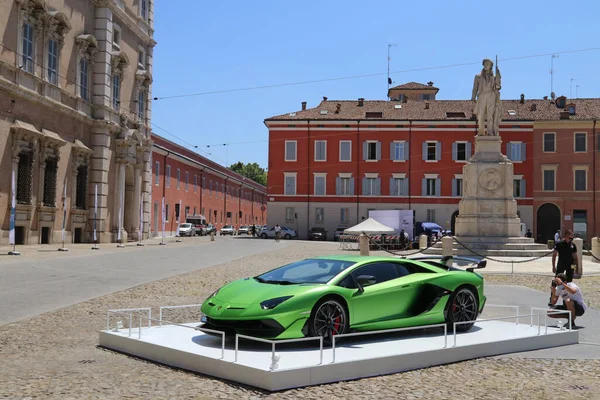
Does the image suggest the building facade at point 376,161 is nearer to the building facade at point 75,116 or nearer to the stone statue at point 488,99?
the building facade at point 75,116

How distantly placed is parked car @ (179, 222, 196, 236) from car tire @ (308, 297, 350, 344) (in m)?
57.1

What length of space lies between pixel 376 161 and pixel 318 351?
5895 centimetres

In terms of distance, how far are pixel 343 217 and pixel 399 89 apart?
19617 millimetres

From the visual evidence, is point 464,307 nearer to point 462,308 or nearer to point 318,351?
point 462,308

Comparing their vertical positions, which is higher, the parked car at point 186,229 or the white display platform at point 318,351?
the parked car at point 186,229

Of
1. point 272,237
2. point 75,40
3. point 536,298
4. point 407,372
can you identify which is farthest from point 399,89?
point 407,372

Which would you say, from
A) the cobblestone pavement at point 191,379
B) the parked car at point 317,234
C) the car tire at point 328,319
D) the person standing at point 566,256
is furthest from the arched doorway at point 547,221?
the car tire at point 328,319

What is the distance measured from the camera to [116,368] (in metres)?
7.46

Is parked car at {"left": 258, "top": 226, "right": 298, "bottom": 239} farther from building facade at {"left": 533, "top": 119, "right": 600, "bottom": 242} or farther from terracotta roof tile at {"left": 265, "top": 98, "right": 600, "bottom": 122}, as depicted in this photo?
building facade at {"left": 533, "top": 119, "right": 600, "bottom": 242}

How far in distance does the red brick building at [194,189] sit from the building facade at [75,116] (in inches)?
446

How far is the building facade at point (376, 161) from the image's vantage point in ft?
214

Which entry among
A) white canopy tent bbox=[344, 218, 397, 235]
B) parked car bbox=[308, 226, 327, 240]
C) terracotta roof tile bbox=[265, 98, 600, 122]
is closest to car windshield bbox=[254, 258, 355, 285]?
white canopy tent bbox=[344, 218, 397, 235]

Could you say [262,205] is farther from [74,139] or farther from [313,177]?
[74,139]

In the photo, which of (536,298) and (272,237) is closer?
(536,298)
